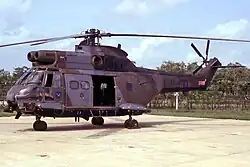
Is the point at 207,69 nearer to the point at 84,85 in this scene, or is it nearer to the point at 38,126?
the point at 84,85

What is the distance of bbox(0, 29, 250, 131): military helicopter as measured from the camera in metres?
15.2

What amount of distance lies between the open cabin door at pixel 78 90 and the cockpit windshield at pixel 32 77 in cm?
93

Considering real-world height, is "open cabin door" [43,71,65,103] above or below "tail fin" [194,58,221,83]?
below

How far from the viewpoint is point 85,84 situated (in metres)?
16.2

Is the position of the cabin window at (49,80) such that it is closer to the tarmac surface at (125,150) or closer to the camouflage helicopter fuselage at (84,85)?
the camouflage helicopter fuselage at (84,85)

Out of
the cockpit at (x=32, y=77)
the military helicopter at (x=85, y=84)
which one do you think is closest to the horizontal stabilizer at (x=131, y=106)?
the military helicopter at (x=85, y=84)

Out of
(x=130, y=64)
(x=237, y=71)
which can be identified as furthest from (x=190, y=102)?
(x=237, y=71)

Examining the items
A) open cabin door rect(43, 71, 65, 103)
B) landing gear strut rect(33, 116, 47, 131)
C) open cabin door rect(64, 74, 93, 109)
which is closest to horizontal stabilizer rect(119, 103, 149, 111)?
open cabin door rect(64, 74, 93, 109)

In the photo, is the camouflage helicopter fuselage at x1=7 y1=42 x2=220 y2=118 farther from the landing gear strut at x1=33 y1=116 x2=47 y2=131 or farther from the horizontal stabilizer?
the landing gear strut at x1=33 y1=116 x2=47 y2=131

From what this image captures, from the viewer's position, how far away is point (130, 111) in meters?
17.0

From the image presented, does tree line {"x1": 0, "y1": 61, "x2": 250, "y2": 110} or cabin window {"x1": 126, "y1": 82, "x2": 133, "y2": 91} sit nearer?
cabin window {"x1": 126, "y1": 82, "x2": 133, "y2": 91}

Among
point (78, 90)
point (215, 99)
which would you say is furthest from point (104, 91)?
point (215, 99)

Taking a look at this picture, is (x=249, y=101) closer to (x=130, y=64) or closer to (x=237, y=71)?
(x=130, y=64)

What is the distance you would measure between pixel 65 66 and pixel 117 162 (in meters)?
7.83
